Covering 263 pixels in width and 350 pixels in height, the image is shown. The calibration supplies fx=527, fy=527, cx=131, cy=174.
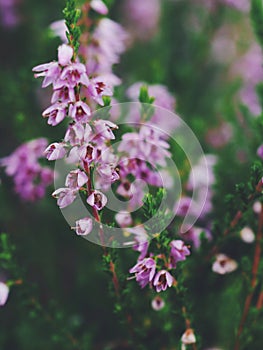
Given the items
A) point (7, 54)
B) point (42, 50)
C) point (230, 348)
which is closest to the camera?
point (230, 348)

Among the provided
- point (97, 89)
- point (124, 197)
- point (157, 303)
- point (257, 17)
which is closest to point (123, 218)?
point (124, 197)

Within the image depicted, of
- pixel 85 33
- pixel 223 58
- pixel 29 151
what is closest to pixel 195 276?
pixel 29 151

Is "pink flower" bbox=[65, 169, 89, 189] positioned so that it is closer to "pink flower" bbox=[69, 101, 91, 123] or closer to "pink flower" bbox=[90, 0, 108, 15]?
"pink flower" bbox=[69, 101, 91, 123]

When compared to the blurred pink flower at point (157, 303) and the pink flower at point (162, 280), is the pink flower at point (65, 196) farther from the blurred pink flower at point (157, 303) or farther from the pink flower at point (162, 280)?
the blurred pink flower at point (157, 303)

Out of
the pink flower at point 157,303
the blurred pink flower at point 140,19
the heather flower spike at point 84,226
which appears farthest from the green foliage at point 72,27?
the blurred pink flower at point 140,19

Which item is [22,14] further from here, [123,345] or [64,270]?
[123,345]

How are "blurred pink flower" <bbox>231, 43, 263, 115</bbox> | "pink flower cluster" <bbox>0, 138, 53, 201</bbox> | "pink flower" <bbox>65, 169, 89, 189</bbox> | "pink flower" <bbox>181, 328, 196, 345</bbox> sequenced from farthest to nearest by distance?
"blurred pink flower" <bbox>231, 43, 263, 115</bbox> < "pink flower cluster" <bbox>0, 138, 53, 201</bbox> < "pink flower" <bbox>181, 328, 196, 345</bbox> < "pink flower" <bbox>65, 169, 89, 189</bbox>

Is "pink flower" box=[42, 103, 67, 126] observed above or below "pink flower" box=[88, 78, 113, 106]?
below

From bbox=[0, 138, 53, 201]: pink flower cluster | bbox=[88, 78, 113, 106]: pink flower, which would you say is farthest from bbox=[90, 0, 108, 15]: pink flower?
bbox=[88, 78, 113, 106]: pink flower
